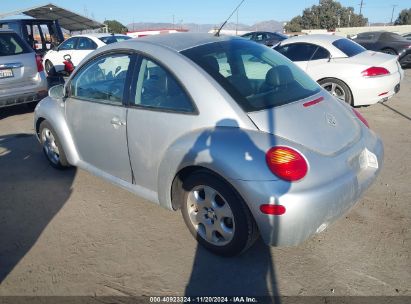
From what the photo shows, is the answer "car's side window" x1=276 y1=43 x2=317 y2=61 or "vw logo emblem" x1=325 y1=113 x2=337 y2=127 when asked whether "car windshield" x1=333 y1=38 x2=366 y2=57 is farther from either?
"vw logo emblem" x1=325 y1=113 x2=337 y2=127

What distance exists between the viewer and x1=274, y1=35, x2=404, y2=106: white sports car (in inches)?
255

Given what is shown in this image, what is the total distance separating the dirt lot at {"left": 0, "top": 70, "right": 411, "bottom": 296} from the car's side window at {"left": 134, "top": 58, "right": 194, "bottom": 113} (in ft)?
3.69

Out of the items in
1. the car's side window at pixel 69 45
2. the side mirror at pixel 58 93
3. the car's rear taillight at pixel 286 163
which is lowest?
the car's side window at pixel 69 45

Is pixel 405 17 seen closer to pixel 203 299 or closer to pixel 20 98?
pixel 20 98

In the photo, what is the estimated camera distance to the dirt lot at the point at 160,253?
8.36ft

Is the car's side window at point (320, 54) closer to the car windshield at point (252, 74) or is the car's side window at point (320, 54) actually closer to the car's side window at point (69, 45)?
the car windshield at point (252, 74)

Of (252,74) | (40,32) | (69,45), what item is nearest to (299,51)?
(252,74)

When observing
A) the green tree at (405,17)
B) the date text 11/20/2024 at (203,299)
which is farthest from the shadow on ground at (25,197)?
the green tree at (405,17)

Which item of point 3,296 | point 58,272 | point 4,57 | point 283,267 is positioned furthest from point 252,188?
point 4,57

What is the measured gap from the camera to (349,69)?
658 centimetres

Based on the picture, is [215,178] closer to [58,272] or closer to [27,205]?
[58,272]

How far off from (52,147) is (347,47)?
586 centimetres

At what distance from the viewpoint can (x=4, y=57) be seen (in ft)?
22.1

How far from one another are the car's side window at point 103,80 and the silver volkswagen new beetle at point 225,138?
0.01 metres
